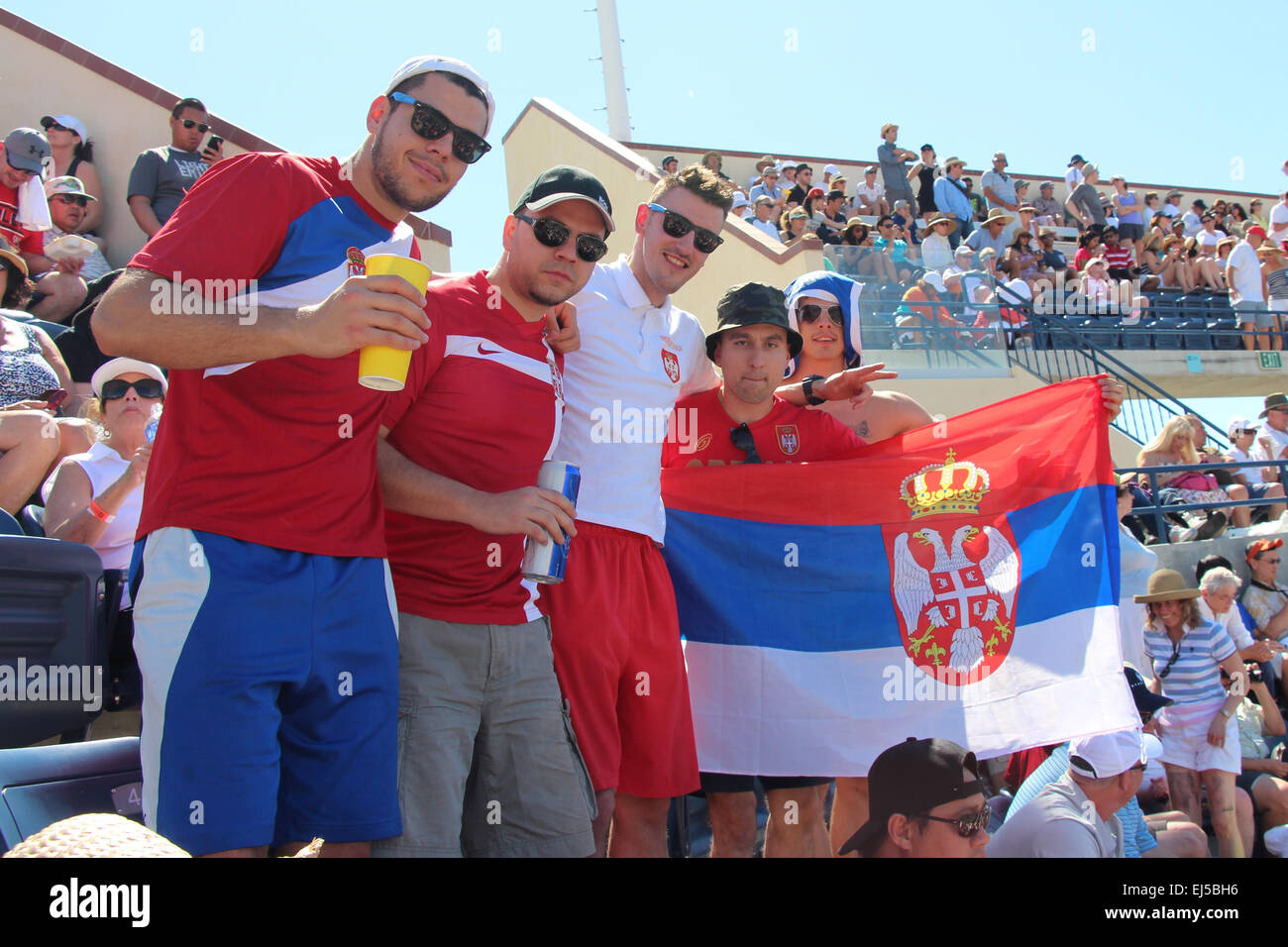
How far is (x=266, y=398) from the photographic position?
7.79 feet

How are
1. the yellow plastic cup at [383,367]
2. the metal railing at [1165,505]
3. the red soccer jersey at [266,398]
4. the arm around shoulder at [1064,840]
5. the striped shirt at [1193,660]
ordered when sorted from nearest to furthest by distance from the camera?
1. the yellow plastic cup at [383,367]
2. the red soccer jersey at [266,398]
3. the arm around shoulder at [1064,840]
4. the striped shirt at [1193,660]
5. the metal railing at [1165,505]

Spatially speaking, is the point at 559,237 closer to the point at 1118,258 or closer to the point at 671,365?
the point at 671,365

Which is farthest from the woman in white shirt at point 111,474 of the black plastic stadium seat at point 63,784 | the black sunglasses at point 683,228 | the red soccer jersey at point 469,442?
the black sunglasses at point 683,228

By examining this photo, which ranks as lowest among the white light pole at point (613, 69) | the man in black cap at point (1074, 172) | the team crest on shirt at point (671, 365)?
the team crest on shirt at point (671, 365)

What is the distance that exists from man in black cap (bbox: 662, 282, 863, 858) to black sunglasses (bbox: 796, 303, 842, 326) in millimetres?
361

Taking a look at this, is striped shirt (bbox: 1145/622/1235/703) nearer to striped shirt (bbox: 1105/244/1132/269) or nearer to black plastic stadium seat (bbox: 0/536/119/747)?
black plastic stadium seat (bbox: 0/536/119/747)

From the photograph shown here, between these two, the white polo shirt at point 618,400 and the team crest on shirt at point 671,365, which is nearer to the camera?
the white polo shirt at point 618,400

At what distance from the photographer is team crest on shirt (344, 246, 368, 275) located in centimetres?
249

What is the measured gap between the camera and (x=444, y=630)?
2746 mm

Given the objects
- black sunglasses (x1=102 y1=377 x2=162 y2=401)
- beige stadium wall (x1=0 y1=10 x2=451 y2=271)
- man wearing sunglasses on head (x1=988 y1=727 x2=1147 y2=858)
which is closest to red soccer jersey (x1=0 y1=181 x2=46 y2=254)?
beige stadium wall (x1=0 y1=10 x2=451 y2=271)

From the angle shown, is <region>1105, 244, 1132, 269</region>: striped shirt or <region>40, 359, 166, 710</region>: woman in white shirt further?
<region>1105, 244, 1132, 269</region>: striped shirt

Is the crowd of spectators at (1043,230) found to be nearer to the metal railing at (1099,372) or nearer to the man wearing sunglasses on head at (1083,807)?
the metal railing at (1099,372)

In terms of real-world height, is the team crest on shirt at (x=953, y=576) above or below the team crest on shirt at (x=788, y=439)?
below

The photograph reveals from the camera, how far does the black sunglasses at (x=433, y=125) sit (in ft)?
8.36
